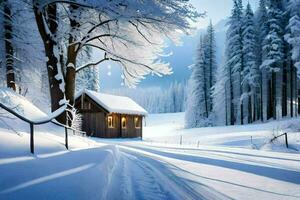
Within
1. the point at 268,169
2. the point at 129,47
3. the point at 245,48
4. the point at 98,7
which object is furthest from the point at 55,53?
the point at 245,48

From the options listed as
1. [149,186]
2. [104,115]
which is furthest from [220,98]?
[149,186]

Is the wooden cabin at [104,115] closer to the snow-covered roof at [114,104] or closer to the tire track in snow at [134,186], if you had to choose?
the snow-covered roof at [114,104]

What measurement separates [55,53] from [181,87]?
145333mm

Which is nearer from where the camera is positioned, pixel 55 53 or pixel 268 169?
pixel 268 169

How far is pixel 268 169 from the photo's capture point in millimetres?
9062

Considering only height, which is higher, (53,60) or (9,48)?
(9,48)

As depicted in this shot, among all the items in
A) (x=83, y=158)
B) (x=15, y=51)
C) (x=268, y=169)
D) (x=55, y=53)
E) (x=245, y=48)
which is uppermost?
(x=245, y=48)

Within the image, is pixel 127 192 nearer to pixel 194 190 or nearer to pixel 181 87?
pixel 194 190

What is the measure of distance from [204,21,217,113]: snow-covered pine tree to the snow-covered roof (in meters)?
17.2

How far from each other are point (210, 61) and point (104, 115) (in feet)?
81.6

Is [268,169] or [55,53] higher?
[55,53]

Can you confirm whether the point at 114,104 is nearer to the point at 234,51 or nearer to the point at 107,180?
the point at 234,51

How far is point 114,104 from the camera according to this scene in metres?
40.9

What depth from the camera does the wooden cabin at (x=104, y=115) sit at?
3966 cm
